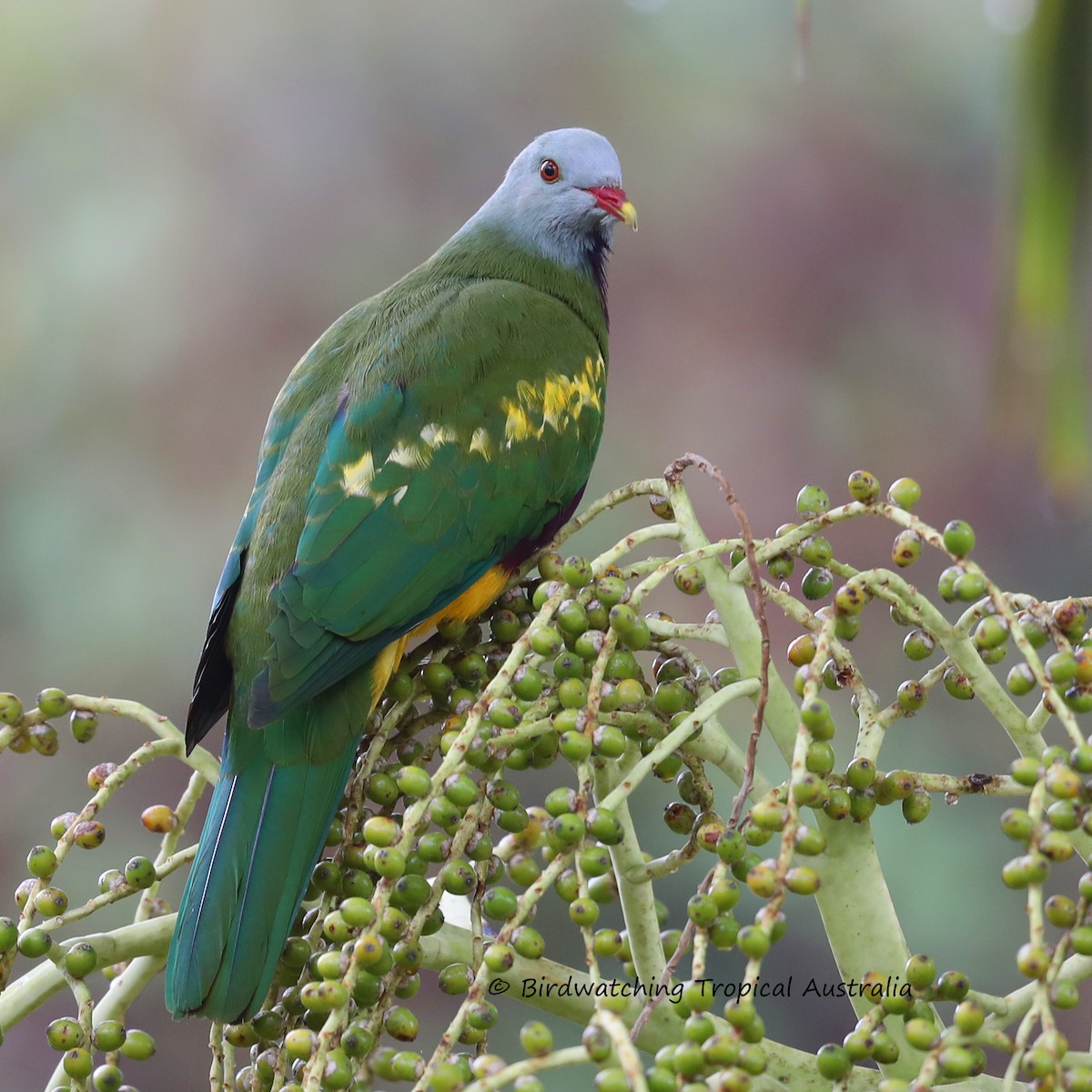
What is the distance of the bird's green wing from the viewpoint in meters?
0.87

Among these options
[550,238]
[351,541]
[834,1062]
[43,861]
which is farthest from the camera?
[550,238]

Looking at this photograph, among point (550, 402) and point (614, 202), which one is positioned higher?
point (614, 202)

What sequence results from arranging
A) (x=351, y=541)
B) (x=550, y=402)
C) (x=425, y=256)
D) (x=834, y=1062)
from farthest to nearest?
1. (x=425, y=256)
2. (x=550, y=402)
3. (x=351, y=541)
4. (x=834, y=1062)

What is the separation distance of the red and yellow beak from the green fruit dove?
191 mm

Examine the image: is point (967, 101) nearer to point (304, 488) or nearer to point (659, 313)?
point (659, 313)

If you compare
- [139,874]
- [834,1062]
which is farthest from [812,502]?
[139,874]

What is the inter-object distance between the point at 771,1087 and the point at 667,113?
2662 millimetres

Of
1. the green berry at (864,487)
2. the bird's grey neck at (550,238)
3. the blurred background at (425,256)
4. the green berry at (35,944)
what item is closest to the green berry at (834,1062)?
the green berry at (864,487)

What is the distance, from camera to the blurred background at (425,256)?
2.68 meters

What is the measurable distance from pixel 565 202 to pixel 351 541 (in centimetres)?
62

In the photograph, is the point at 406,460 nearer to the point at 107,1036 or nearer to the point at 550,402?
the point at 550,402

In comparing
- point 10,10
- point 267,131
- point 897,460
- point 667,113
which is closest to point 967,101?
point 667,113

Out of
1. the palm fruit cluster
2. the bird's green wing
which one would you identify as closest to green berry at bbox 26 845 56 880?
the palm fruit cluster

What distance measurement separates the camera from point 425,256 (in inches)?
112
